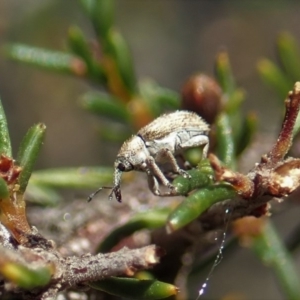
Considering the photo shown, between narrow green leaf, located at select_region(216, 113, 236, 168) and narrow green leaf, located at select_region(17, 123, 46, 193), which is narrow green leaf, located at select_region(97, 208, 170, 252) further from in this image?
narrow green leaf, located at select_region(17, 123, 46, 193)

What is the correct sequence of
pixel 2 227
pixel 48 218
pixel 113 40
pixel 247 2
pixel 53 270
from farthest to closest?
pixel 247 2, pixel 113 40, pixel 48 218, pixel 2 227, pixel 53 270

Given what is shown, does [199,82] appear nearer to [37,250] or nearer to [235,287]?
[37,250]

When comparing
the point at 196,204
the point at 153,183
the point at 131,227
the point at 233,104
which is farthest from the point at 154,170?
the point at 233,104

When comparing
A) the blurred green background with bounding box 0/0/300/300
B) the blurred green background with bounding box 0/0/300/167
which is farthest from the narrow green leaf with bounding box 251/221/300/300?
the blurred green background with bounding box 0/0/300/167

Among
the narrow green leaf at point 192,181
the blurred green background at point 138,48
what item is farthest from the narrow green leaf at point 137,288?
the blurred green background at point 138,48

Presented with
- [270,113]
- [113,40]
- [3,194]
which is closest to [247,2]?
[270,113]

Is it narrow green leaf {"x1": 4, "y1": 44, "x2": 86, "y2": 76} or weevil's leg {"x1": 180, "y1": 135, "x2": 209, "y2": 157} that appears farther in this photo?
narrow green leaf {"x1": 4, "y1": 44, "x2": 86, "y2": 76}
